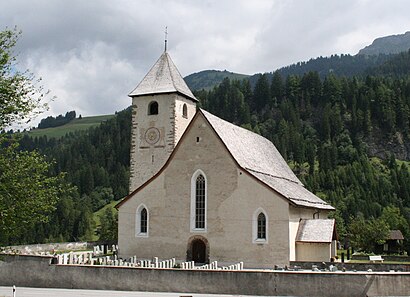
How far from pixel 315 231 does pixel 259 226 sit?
4.16 m

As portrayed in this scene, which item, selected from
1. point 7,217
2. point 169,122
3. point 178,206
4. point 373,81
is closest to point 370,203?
point 373,81

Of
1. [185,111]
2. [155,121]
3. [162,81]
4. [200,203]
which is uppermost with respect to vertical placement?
[162,81]

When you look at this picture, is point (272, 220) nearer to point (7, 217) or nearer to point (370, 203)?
point (7, 217)

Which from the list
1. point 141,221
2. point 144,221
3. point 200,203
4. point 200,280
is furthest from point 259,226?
point 200,280

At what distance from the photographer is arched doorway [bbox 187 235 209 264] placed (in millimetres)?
38147

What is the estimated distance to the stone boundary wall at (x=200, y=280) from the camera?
22906mm

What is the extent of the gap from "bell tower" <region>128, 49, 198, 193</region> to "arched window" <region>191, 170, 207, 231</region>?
9249 mm

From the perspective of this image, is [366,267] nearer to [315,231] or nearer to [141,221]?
[315,231]

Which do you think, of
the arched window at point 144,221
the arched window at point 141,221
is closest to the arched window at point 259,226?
the arched window at point 141,221

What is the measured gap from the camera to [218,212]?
37875 mm

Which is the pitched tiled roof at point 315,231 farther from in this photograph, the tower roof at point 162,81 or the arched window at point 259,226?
the tower roof at point 162,81

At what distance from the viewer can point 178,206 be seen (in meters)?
39.2

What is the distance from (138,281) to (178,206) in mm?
14045

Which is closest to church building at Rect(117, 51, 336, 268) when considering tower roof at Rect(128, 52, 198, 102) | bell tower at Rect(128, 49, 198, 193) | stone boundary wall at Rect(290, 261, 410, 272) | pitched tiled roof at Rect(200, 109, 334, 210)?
pitched tiled roof at Rect(200, 109, 334, 210)
